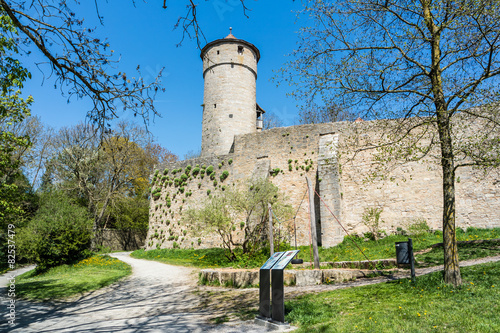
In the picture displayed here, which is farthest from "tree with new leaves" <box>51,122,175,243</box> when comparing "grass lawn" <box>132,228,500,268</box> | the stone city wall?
"grass lawn" <box>132,228,500,268</box>

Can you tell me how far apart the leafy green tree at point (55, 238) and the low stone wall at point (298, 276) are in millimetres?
8491

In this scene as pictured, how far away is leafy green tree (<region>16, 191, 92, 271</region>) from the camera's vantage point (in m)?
12.8

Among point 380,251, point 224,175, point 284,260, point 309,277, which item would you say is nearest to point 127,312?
point 284,260

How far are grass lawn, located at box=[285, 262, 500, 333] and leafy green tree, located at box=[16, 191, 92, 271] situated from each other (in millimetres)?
11669

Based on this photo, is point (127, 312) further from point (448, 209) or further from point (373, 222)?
point (373, 222)

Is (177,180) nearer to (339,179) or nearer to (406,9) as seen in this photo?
(339,179)

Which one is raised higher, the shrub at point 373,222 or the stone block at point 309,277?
the shrub at point 373,222

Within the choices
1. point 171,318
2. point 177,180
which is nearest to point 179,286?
point 171,318

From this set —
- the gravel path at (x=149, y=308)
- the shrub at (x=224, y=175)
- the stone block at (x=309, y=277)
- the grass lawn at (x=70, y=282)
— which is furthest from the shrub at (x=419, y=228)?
the grass lawn at (x=70, y=282)

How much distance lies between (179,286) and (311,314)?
5421 millimetres

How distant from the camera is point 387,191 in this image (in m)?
13.6

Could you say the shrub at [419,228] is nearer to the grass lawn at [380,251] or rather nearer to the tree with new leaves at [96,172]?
the grass lawn at [380,251]

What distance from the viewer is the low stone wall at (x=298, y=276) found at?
306 inches

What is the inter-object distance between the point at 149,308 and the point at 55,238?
8.89 meters
